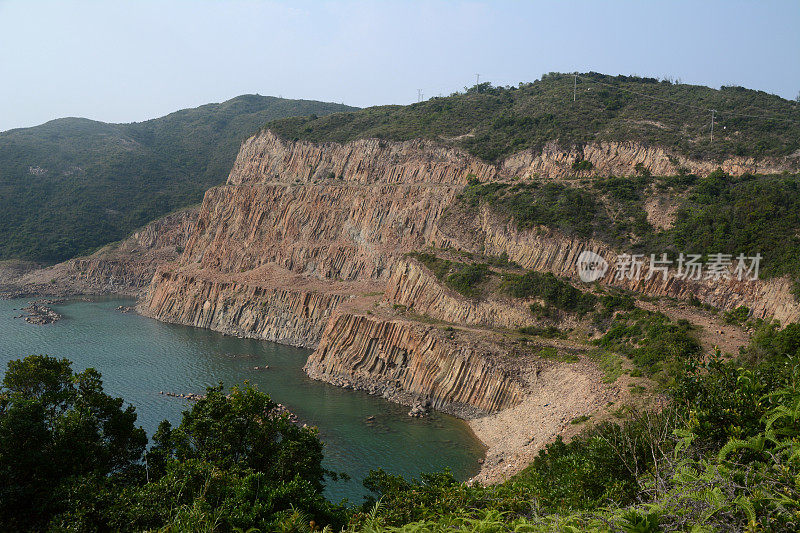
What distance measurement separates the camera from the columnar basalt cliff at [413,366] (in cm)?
3291

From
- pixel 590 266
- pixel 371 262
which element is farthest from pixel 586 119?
pixel 371 262

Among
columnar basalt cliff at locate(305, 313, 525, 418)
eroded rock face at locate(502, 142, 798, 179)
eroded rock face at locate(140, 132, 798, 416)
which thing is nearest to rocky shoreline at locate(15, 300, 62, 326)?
eroded rock face at locate(140, 132, 798, 416)

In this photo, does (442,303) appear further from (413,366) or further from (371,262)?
(371,262)

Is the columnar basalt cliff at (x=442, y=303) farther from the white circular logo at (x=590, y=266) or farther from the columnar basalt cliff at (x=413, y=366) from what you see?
the white circular logo at (x=590, y=266)

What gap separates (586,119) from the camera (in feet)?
184

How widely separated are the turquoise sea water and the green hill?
3231 cm

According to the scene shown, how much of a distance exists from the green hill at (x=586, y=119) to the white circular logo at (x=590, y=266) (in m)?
16.6

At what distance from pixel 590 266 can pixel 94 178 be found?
9970 cm

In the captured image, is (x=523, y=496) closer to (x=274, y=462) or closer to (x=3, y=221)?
(x=274, y=462)

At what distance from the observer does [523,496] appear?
12.2 meters

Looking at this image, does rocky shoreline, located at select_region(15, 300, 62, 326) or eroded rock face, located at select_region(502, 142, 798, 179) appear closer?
eroded rock face, located at select_region(502, 142, 798, 179)

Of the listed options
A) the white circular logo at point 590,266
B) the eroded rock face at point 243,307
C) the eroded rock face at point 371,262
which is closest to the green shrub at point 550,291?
the eroded rock face at point 371,262

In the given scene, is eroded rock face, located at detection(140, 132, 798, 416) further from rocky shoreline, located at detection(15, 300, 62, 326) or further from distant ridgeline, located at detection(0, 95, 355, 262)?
distant ridgeline, located at detection(0, 95, 355, 262)

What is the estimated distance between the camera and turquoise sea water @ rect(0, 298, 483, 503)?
27.6 metres
